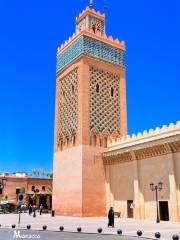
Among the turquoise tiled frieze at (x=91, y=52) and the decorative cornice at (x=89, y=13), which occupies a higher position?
the decorative cornice at (x=89, y=13)

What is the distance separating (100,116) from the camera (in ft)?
90.1

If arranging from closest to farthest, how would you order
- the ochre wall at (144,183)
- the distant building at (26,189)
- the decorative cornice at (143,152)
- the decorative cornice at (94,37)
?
the ochre wall at (144,183), the decorative cornice at (143,152), the decorative cornice at (94,37), the distant building at (26,189)

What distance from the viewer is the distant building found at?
4659cm

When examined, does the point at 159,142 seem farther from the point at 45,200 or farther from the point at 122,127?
the point at 45,200

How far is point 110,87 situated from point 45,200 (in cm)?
2506

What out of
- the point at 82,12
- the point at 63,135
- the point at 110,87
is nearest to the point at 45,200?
the point at 63,135

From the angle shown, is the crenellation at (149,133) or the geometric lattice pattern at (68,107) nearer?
the crenellation at (149,133)

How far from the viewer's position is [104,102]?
2812 cm

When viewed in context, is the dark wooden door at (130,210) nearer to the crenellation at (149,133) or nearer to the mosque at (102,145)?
the mosque at (102,145)

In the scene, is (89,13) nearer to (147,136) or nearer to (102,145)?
(102,145)

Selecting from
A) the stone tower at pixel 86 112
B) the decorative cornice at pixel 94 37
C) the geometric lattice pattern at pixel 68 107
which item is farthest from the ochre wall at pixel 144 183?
the decorative cornice at pixel 94 37

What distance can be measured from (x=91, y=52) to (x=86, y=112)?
547cm

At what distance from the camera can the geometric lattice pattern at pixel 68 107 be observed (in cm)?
2761

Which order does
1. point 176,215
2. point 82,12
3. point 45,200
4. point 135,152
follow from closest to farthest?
point 176,215 < point 135,152 < point 82,12 < point 45,200
